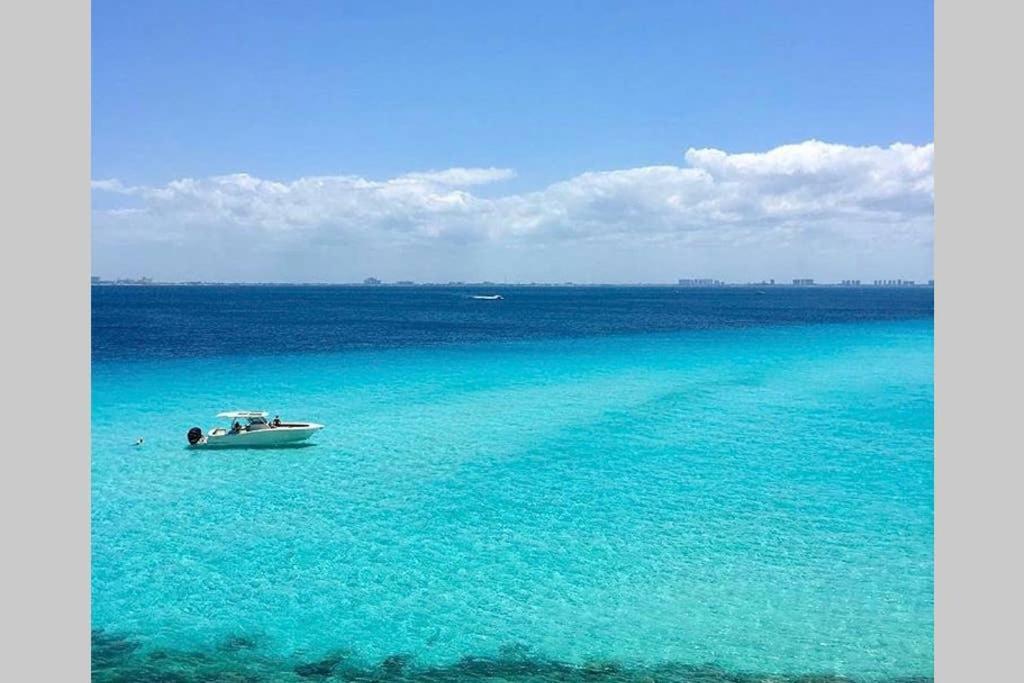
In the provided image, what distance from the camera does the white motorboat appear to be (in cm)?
3055

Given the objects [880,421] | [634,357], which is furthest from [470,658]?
[634,357]

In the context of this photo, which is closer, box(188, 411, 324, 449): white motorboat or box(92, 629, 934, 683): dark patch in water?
box(92, 629, 934, 683): dark patch in water

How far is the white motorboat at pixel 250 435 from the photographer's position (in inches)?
1203

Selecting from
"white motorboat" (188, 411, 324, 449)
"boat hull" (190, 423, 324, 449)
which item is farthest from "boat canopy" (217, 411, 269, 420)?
"boat hull" (190, 423, 324, 449)

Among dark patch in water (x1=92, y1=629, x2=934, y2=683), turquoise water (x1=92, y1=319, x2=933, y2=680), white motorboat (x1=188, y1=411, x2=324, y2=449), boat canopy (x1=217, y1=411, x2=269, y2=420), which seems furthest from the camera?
white motorboat (x1=188, y1=411, x2=324, y2=449)

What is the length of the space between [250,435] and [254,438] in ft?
0.69

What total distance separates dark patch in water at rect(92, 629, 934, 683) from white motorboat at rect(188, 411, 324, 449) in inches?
631

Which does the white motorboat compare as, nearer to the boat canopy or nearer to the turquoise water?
the boat canopy

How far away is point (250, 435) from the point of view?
3062 cm

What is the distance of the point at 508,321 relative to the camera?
109312mm

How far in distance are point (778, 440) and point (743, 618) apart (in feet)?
58.9

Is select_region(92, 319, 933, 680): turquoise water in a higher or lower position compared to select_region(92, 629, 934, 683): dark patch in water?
A: higher

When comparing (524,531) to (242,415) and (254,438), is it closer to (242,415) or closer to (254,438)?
(254,438)

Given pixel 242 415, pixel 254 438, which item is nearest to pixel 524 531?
pixel 254 438
